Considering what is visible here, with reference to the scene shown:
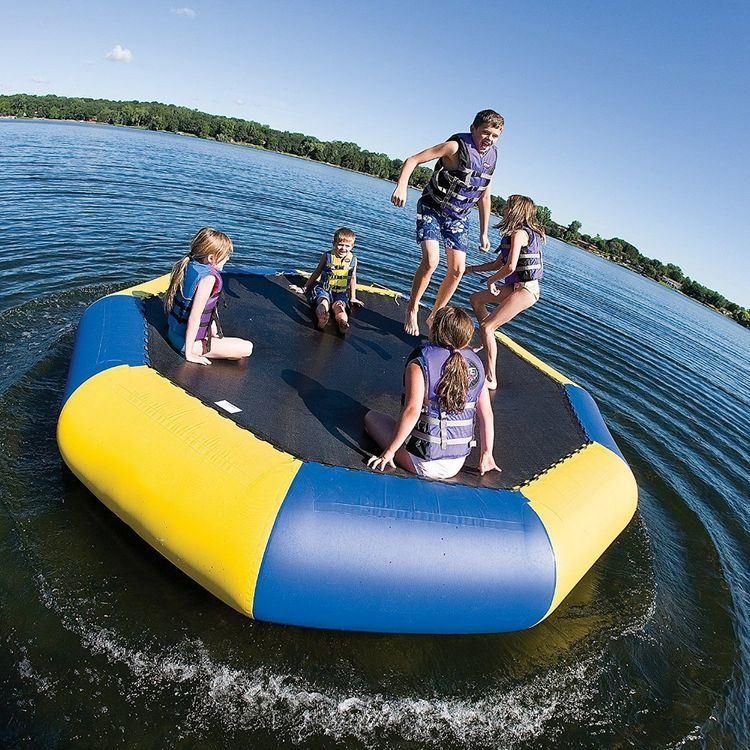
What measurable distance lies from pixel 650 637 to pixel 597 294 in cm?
1627

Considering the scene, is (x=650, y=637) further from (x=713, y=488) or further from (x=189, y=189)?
(x=189, y=189)

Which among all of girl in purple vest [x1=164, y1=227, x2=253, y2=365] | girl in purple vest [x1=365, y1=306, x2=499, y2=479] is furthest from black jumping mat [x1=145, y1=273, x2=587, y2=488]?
girl in purple vest [x1=365, y1=306, x2=499, y2=479]

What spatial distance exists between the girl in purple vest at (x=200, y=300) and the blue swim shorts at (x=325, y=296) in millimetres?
1570

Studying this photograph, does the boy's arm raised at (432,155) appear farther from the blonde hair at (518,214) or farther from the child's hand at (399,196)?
the blonde hair at (518,214)

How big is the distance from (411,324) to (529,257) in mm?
1693

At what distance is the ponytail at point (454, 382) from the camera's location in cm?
317

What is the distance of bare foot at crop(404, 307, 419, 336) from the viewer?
5883mm

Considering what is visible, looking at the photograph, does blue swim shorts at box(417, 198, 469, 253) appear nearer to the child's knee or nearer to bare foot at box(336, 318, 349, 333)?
the child's knee

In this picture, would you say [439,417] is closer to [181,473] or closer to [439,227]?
[181,473]

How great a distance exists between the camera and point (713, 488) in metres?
6.11

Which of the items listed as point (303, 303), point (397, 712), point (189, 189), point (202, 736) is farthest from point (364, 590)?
point (189, 189)

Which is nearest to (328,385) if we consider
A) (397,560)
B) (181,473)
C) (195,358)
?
(195,358)

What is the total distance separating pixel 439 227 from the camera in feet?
16.8

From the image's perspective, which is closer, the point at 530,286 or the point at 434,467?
the point at 434,467
